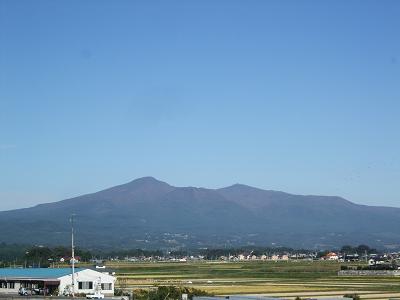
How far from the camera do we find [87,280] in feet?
170

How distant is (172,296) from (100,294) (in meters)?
5.84

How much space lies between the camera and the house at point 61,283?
5125 cm

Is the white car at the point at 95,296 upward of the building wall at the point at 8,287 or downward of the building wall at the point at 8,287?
downward

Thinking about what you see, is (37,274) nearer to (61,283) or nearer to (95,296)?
(61,283)

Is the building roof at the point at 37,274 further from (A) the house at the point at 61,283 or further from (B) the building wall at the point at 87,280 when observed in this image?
(B) the building wall at the point at 87,280

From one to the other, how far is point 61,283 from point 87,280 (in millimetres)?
1613

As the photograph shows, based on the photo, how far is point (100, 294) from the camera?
47500mm

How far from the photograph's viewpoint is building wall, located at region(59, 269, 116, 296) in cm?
5106

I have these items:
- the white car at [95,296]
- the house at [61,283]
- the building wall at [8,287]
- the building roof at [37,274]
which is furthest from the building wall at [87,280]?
the building wall at [8,287]

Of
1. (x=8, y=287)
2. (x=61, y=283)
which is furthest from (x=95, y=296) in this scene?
(x=8, y=287)

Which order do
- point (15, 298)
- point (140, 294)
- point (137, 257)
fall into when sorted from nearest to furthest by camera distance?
1. point (15, 298)
2. point (140, 294)
3. point (137, 257)

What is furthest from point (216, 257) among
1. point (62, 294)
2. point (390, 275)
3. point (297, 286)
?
point (62, 294)

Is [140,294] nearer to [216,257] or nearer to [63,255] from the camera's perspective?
[63,255]

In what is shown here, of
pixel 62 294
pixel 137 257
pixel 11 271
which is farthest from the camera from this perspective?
pixel 137 257
